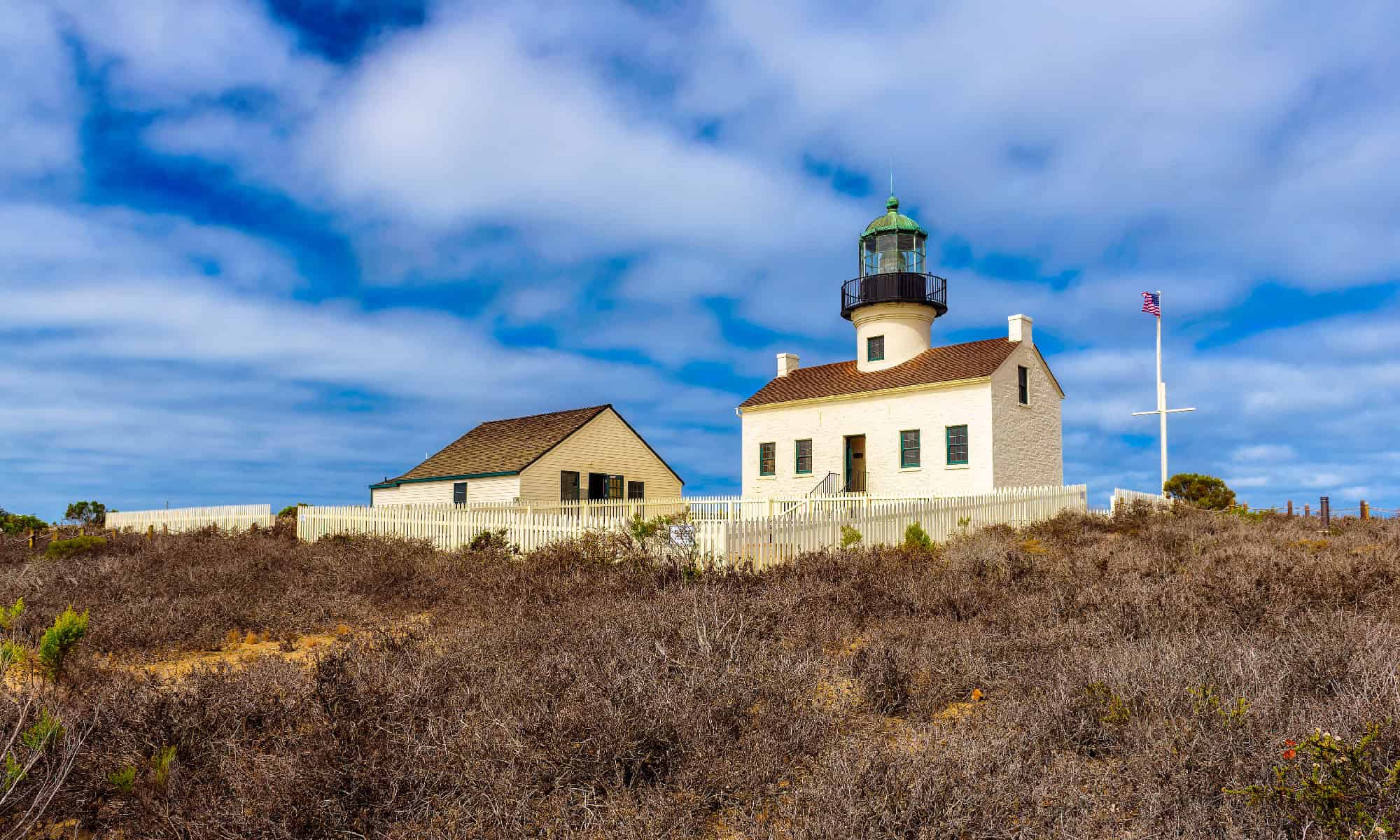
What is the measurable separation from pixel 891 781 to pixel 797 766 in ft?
2.24

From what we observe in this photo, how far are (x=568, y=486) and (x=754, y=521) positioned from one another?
54.7ft

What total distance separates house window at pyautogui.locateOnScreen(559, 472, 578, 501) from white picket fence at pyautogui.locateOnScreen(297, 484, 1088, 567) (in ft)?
7.16

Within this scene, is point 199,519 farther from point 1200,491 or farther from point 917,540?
point 1200,491

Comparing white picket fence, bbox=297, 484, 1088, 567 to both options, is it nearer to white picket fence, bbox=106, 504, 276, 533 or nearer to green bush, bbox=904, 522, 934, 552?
green bush, bbox=904, 522, 934, 552

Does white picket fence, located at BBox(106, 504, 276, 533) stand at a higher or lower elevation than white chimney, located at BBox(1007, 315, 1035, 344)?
lower

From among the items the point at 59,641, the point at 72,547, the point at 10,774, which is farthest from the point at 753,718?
the point at 72,547

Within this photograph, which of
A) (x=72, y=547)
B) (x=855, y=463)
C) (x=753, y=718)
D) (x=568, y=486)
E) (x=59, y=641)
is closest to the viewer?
(x=753, y=718)

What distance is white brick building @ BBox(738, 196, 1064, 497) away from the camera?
80.7 feet

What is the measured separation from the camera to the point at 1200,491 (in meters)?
27.4

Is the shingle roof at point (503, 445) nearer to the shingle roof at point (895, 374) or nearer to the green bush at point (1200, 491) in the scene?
the shingle roof at point (895, 374)

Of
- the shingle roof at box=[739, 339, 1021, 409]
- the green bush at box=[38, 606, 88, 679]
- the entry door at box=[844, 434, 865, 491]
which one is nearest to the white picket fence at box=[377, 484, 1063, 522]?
the entry door at box=[844, 434, 865, 491]

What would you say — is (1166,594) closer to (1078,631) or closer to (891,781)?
(1078,631)

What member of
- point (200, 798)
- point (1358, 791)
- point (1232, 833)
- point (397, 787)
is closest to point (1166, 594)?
point (1358, 791)

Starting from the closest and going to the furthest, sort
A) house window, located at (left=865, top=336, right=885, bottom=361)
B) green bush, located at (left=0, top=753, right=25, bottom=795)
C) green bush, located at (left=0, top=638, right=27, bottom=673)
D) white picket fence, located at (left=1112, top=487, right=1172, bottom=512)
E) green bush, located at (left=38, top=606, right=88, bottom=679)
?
1. green bush, located at (left=0, top=753, right=25, bottom=795)
2. green bush, located at (left=0, top=638, right=27, bottom=673)
3. green bush, located at (left=38, top=606, right=88, bottom=679)
4. white picket fence, located at (left=1112, top=487, right=1172, bottom=512)
5. house window, located at (left=865, top=336, right=885, bottom=361)
